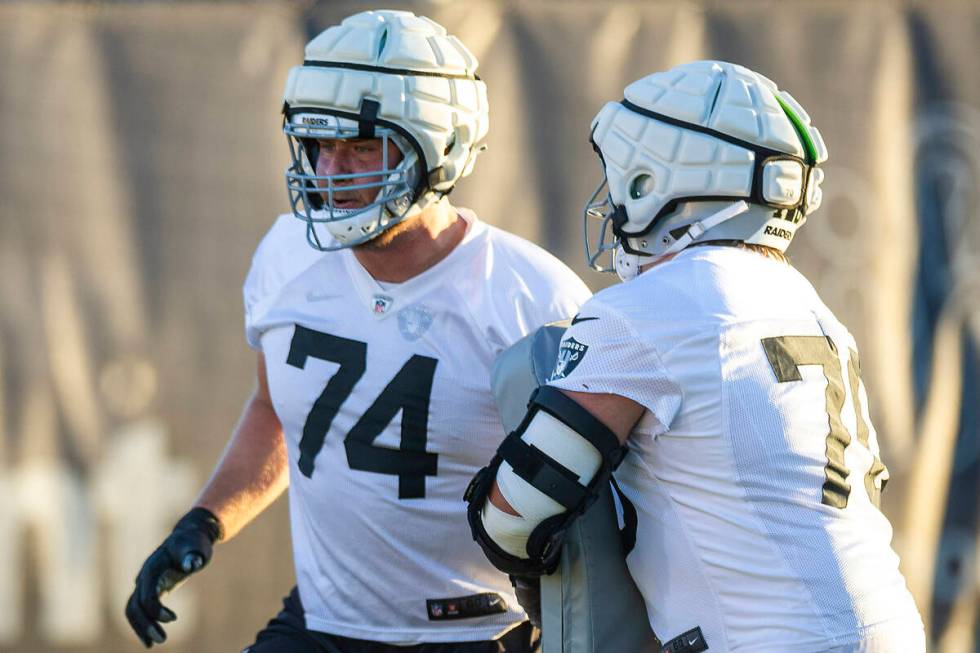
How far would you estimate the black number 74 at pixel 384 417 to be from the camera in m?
2.92

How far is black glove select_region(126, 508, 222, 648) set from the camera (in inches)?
120

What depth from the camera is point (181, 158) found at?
4.49 meters

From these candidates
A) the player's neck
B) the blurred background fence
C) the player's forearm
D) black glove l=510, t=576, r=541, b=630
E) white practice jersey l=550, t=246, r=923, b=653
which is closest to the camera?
white practice jersey l=550, t=246, r=923, b=653

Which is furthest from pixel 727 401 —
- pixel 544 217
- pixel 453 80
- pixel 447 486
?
pixel 544 217

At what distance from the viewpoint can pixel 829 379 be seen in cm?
220

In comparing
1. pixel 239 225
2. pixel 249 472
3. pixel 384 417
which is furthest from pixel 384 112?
pixel 239 225

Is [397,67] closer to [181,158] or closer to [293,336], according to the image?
[293,336]

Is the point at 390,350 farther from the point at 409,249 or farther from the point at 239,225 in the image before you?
the point at 239,225

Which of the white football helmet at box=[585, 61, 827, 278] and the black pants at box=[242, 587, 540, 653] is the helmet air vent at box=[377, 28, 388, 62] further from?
the black pants at box=[242, 587, 540, 653]

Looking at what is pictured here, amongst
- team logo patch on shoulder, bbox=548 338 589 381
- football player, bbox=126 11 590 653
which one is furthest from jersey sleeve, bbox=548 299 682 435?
football player, bbox=126 11 590 653

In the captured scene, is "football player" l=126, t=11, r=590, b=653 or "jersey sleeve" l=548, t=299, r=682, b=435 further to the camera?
"football player" l=126, t=11, r=590, b=653

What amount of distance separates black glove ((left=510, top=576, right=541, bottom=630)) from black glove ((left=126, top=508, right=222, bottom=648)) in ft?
2.85

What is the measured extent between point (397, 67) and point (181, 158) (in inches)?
67.2

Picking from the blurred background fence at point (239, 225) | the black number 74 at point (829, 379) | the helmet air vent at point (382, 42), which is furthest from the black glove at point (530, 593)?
the blurred background fence at point (239, 225)
